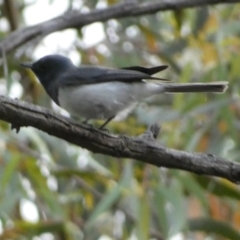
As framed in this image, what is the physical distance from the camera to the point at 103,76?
8.80ft

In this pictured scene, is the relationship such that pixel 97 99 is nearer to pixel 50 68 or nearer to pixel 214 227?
pixel 50 68

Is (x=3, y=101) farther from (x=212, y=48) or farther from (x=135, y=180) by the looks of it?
(x=212, y=48)

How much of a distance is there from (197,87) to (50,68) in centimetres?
64

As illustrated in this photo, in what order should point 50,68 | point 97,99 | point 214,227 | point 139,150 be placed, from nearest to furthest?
point 139,150
point 97,99
point 50,68
point 214,227

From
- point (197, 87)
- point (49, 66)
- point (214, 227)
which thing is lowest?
point (214, 227)

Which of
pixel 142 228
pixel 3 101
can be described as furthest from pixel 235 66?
pixel 3 101

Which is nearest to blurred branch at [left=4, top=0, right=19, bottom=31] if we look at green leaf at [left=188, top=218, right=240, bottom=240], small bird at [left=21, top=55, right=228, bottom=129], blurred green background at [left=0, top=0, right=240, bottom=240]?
blurred green background at [left=0, top=0, right=240, bottom=240]

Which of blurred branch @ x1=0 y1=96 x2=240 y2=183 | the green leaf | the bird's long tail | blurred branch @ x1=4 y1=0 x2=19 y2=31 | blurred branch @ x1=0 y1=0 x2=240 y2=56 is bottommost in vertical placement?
blurred branch @ x1=0 y1=96 x2=240 y2=183

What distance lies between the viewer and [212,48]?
→ 4.07m

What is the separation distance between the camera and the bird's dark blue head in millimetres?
2807

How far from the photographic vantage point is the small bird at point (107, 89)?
2.55 metres

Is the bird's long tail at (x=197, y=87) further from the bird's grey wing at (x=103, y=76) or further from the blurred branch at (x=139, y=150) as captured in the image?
the blurred branch at (x=139, y=150)

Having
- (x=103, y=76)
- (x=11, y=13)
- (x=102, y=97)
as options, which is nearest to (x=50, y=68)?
(x=103, y=76)

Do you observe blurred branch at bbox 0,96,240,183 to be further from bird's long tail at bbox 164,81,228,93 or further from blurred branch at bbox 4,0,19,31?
blurred branch at bbox 4,0,19,31
